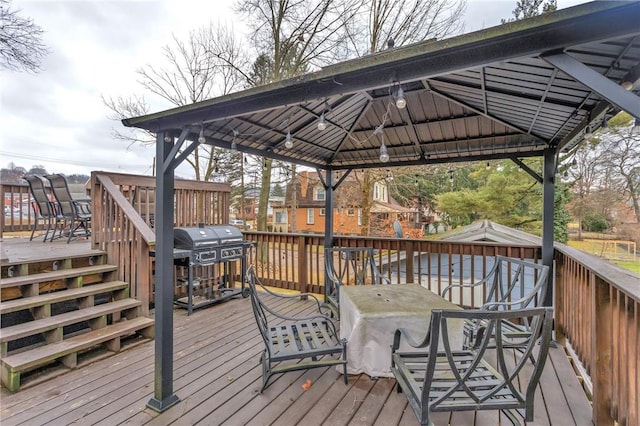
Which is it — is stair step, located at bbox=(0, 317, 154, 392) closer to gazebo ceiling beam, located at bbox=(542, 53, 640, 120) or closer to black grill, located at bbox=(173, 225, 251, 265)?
black grill, located at bbox=(173, 225, 251, 265)

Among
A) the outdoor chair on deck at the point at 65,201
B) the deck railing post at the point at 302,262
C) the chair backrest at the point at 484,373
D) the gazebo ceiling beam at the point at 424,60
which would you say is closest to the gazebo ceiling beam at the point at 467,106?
the gazebo ceiling beam at the point at 424,60

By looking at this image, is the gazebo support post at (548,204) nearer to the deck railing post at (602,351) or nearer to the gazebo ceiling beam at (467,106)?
the gazebo ceiling beam at (467,106)

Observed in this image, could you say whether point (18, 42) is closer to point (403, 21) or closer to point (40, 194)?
point (40, 194)

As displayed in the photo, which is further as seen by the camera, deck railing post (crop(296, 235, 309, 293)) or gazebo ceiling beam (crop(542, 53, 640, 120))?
deck railing post (crop(296, 235, 309, 293))

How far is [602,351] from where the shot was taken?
2.21 m

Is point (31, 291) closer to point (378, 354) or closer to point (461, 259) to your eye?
point (378, 354)

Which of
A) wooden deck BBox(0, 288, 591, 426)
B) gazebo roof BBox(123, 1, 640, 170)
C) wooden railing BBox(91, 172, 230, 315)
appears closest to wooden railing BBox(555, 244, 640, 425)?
wooden deck BBox(0, 288, 591, 426)

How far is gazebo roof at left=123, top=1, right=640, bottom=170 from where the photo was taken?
1339 mm

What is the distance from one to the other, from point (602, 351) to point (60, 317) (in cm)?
495

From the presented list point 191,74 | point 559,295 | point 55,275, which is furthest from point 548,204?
point 191,74

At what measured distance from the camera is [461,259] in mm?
4492

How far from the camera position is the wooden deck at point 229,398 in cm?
219

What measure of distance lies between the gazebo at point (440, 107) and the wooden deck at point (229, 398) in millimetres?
264

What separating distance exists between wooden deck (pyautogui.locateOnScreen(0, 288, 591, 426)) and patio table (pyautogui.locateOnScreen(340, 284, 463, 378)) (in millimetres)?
173
